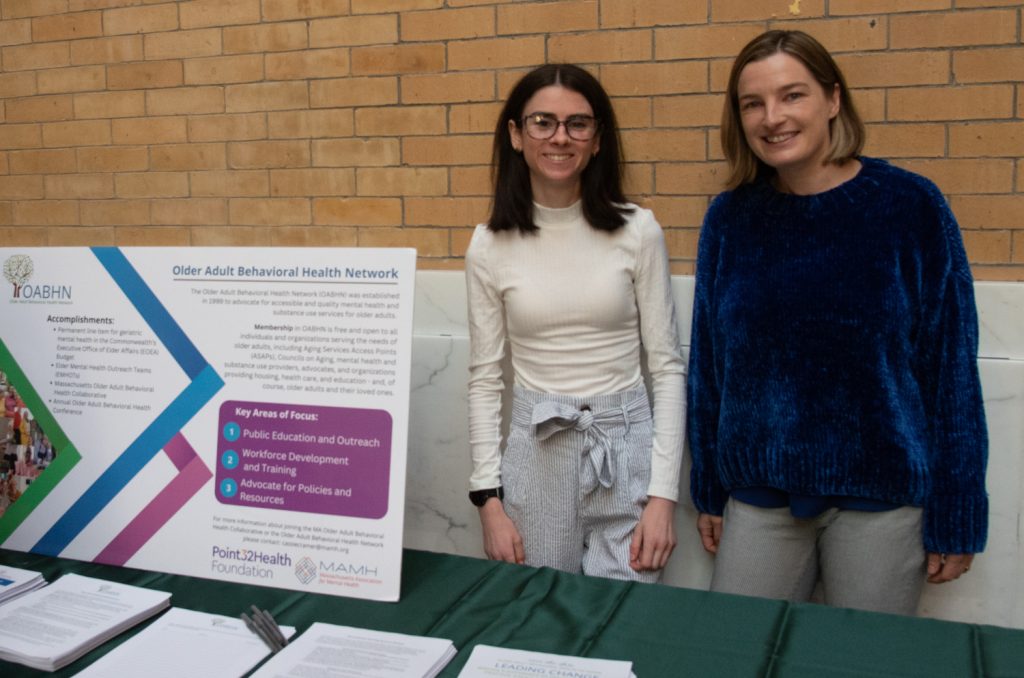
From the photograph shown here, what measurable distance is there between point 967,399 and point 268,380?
1.36 metres

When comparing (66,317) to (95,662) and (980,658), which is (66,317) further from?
(980,658)

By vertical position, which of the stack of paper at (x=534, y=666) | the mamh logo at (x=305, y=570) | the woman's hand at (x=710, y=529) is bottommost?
the woman's hand at (x=710, y=529)

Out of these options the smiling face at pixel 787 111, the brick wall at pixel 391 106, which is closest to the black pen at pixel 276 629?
the smiling face at pixel 787 111

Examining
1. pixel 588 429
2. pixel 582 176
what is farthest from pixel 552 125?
pixel 588 429

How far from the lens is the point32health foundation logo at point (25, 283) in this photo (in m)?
1.76

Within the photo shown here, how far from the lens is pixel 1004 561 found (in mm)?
2150

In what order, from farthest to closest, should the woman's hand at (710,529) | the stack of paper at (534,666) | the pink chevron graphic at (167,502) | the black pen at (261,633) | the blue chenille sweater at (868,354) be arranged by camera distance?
the woman's hand at (710,529) < the blue chenille sweater at (868,354) < the pink chevron graphic at (167,502) < the black pen at (261,633) < the stack of paper at (534,666)


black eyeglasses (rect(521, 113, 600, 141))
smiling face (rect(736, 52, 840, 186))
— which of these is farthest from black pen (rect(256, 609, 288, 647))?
smiling face (rect(736, 52, 840, 186))

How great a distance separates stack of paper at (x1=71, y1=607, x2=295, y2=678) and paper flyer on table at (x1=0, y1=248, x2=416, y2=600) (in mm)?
165

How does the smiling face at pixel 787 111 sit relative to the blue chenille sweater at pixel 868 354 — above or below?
above

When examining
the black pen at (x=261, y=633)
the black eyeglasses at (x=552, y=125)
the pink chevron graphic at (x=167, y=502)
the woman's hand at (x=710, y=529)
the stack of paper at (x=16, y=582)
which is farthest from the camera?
the woman's hand at (x=710, y=529)

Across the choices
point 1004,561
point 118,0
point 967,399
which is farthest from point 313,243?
point 1004,561

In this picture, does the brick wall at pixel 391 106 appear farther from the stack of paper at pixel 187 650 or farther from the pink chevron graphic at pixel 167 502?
A: the stack of paper at pixel 187 650

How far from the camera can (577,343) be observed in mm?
2014
